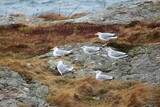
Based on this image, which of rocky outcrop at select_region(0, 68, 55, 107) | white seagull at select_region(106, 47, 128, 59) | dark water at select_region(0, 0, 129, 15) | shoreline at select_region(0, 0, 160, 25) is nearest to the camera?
rocky outcrop at select_region(0, 68, 55, 107)

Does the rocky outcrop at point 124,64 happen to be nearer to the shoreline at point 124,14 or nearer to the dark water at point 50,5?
the shoreline at point 124,14

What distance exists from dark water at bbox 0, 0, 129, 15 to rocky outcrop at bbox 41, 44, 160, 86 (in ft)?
102

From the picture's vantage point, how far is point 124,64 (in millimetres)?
17469

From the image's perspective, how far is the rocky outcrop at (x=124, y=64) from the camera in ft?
52.8

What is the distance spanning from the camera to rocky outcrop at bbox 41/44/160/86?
16.1 m

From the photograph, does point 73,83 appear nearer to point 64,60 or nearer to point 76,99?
point 76,99

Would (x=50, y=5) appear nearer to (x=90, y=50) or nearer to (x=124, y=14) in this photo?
(x=124, y=14)

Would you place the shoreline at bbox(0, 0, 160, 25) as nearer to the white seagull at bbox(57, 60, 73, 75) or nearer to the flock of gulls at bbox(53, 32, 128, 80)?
the flock of gulls at bbox(53, 32, 128, 80)

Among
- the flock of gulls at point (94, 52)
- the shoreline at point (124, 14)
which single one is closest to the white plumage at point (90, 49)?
the flock of gulls at point (94, 52)

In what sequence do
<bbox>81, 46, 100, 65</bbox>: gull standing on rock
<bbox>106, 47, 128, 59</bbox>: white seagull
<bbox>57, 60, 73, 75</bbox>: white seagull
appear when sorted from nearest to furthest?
<bbox>57, 60, 73, 75</bbox>: white seagull < <bbox>106, 47, 128, 59</bbox>: white seagull < <bbox>81, 46, 100, 65</bbox>: gull standing on rock

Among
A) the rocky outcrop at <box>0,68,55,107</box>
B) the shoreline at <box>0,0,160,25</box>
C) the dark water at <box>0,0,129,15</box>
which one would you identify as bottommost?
the dark water at <box>0,0,129,15</box>

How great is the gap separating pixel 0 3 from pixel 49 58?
40213mm

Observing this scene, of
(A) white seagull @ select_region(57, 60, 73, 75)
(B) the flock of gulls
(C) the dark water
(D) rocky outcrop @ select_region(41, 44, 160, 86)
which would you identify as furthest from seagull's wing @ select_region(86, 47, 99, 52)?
(C) the dark water

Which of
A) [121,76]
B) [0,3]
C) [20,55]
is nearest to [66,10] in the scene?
[0,3]
